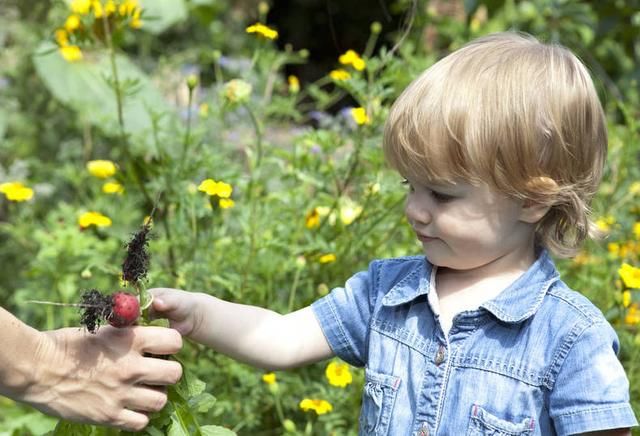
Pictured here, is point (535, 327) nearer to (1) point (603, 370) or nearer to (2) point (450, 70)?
(1) point (603, 370)

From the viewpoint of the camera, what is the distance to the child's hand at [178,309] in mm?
1391

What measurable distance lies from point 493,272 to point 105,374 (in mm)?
579

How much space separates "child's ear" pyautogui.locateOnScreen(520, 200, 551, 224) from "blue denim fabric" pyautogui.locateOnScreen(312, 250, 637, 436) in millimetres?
74

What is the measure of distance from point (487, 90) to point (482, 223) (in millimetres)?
185

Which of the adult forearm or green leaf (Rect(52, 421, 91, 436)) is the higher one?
the adult forearm

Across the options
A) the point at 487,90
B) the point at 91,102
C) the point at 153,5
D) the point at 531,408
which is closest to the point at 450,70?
the point at 487,90

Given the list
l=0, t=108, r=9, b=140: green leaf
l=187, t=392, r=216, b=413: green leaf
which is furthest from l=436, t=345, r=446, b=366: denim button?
l=0, t=108, r=9, b=140: green leaf

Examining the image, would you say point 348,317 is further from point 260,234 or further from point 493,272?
point 260,234

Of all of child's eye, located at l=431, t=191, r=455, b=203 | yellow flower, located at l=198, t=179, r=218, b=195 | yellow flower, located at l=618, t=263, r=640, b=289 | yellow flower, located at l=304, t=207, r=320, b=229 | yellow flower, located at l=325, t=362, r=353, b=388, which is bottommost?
yellow flower, located at l=325, t=362, r=353, b=388

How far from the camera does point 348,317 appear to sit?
1494mm

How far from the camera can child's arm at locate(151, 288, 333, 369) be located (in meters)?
1.42

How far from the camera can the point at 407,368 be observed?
1.38 metres

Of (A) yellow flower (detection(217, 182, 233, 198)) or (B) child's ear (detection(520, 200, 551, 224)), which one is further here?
(A) yellow flower (detection(217, 182, 233, 198))

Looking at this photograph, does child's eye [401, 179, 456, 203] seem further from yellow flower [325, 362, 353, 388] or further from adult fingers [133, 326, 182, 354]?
yellow flower [325, 362, 353, 388]
